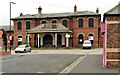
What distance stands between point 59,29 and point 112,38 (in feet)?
152

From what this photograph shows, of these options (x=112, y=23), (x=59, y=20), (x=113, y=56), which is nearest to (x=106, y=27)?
(x=112, y=23)

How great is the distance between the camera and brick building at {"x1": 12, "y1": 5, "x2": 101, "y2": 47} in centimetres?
6906

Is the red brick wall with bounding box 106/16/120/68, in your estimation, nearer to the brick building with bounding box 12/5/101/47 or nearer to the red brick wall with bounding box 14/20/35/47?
the brick building with bounding box 12/5/101/47

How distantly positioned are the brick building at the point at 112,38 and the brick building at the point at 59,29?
150 feet

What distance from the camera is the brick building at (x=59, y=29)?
69062 millimetres

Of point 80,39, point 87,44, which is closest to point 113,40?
point 87,44

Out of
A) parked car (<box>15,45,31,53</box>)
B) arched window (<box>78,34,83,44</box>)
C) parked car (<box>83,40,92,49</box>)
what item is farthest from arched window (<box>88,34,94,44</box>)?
parked car (<box>15,45,31,53</box>)

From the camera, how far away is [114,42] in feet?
70.4

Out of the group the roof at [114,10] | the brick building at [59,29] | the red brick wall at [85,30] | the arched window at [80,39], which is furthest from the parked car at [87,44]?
the roof at [114,10]

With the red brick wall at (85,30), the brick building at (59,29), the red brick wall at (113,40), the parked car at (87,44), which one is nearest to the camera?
the red brick wall at (113,40)

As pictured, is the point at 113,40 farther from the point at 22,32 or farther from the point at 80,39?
the point at 22,32

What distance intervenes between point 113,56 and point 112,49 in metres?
0.46

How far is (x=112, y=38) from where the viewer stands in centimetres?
2144

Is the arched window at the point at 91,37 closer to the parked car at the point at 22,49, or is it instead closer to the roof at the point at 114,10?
the parked car at the point at 22,49
